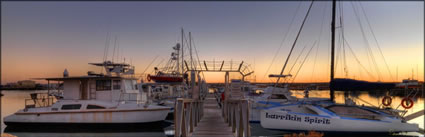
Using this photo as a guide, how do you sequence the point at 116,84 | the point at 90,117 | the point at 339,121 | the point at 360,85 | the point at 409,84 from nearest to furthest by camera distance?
the point at 339,121, the point at 360,85, the point at 409,84, the point at 90,117, the point at 116,84

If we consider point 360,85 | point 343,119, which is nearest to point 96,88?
point 343,119

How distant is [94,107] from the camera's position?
61.3ft

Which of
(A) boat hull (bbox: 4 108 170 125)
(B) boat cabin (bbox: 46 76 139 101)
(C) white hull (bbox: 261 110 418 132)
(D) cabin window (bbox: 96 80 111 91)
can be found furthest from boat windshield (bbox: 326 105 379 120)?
(D) cabin window (bbox: 96 80 111 91)

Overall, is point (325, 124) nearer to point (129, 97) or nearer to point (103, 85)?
point (129, 97)

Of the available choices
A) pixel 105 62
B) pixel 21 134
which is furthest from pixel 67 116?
pixel 105 62

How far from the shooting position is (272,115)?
14742 millimetres

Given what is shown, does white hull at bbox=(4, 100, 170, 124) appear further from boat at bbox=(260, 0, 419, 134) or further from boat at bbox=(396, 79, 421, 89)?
boat at bbox=(396, 79, 421, 89)

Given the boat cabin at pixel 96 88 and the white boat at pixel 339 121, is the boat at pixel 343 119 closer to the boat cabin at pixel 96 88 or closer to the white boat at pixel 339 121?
the white boat at pixel 339 121

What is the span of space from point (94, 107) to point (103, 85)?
211 centimetres

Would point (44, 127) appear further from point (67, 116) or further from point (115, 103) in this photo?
point (115, 103)

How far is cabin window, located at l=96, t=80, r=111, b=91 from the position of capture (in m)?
20.1

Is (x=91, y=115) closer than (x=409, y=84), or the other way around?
(x=409, y=84)

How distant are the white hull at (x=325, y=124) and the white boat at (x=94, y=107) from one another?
824 cm

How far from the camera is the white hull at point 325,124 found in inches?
561
